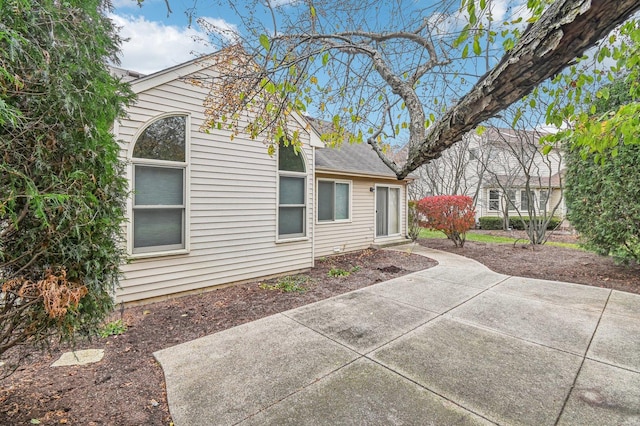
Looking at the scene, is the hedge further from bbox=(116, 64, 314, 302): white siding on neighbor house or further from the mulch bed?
bbox=(116, 64, 314, 302): white siding on neighbor house

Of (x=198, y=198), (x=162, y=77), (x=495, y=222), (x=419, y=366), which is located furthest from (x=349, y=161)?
(x=495, y=222)

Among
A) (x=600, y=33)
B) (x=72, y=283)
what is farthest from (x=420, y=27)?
(x=72, y=283)

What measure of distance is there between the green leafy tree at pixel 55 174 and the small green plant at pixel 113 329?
75.2 inches

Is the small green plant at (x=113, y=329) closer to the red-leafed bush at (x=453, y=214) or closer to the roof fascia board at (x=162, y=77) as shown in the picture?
the roof fascia board at (x=162, y=77)

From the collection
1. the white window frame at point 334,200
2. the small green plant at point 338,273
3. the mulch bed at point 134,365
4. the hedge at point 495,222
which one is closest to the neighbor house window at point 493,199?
the hedge at point 495,222

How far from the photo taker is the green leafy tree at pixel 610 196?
5.71 meters

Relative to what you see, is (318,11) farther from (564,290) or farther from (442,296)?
(564,290)

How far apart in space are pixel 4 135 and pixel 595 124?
13.8 feet

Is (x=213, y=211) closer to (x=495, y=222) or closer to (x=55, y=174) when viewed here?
(x=55, y=174)

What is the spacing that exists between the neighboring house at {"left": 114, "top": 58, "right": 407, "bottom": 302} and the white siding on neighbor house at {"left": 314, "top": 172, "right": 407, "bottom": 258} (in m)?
1.43

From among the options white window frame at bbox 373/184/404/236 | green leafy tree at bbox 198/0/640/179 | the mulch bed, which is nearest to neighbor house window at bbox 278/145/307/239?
the mulch bed

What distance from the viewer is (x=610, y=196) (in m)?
6.10

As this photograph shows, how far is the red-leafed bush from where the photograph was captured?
9961 millimetres

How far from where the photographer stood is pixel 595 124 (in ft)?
7.90
